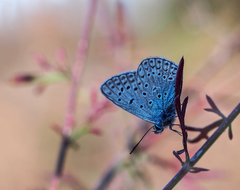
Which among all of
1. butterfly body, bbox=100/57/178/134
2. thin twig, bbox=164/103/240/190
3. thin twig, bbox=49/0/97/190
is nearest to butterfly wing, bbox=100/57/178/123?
butterfly body, bbox=100/57/178/134

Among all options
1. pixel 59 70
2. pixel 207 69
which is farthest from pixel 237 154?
pixel 59 70

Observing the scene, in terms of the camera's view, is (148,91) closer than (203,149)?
No

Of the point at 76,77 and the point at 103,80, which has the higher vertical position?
the point at 76,77

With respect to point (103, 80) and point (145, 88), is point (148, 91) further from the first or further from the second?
point (103, 80)

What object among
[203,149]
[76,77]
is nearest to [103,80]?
[76,77]

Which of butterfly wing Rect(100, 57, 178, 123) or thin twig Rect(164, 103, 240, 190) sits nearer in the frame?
thin twig Rect(164, 103, 240, 190)

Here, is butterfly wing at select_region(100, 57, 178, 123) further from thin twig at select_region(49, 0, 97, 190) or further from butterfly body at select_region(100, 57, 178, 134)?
thin twig at select_region(49, 0, 97, 190)
